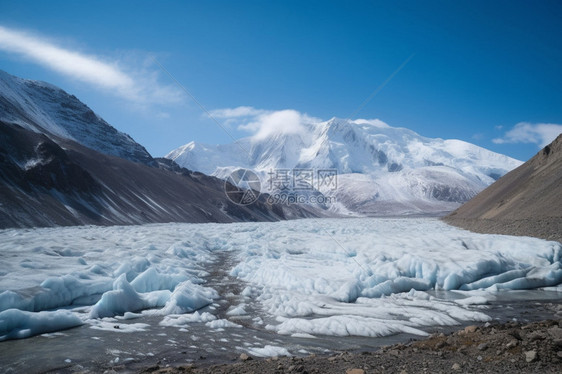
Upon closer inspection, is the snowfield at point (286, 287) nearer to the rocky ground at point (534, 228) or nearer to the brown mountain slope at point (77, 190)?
the rocky ground at point (534, 228)

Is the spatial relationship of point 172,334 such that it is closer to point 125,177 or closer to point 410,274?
point 410,274

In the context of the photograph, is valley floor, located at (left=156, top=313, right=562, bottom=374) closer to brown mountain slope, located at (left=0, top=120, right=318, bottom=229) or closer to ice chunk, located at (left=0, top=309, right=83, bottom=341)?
ice chunk, located at (left=0, top=309, right=83, bottom=341)

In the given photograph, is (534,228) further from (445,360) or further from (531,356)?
(445,360)

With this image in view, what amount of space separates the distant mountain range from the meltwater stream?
2827cm

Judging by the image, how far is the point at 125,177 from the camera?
68.4 meters

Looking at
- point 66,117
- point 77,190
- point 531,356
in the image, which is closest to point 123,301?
point 531,356

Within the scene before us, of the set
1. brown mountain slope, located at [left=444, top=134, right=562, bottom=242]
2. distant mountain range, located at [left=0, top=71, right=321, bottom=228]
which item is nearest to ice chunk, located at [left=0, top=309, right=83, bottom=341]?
brown mountain slope, located at [left=444, top=134, right=562, bottom=242]

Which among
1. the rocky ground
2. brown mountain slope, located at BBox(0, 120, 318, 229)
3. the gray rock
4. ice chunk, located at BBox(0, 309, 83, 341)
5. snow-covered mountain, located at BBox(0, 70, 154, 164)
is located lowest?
ice chunk, located at BBox(0, 309, 83, 341)

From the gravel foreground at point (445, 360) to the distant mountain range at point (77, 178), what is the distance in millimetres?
35865

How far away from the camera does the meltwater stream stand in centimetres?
710

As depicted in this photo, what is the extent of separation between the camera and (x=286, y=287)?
41.6ft

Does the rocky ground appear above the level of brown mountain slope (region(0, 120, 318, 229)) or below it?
below

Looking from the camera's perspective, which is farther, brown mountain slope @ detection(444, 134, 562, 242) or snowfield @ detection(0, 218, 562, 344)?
brown mountain slope @ detection(444, 134, 562, 242)

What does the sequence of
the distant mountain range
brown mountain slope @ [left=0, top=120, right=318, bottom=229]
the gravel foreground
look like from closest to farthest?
the gravel foreground < brown mountain slope @ [left=0, top=120, right=318, bottom=229] < the distant mountain range
